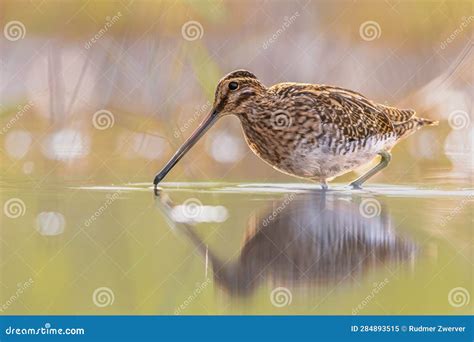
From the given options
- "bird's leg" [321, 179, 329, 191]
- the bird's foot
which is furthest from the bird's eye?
the bird's foot

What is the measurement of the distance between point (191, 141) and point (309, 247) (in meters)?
2.05

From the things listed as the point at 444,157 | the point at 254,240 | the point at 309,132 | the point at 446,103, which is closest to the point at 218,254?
the point at 254,240

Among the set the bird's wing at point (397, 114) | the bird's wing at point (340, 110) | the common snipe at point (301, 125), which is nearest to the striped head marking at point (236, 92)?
the common snipe at point (301, 125)

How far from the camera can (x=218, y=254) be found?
6.14 metres

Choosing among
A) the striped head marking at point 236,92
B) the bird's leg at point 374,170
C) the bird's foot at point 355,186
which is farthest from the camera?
the bird's leg at point 374,170

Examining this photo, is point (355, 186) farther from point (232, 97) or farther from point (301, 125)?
point (232, 97)

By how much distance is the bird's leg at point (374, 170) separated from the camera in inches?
329

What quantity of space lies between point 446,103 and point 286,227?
4190 mm

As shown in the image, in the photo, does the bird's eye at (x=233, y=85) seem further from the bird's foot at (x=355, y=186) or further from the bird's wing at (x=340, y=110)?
the bird's foot at (x=355, y=186)

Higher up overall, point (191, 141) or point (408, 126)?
point (408, 126)

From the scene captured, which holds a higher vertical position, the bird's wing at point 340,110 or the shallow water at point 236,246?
the bird's wing at point 340,110

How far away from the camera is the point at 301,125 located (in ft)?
25.8

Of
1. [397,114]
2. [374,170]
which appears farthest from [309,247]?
[397,114]

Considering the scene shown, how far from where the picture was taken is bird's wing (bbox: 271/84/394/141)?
7887mm
